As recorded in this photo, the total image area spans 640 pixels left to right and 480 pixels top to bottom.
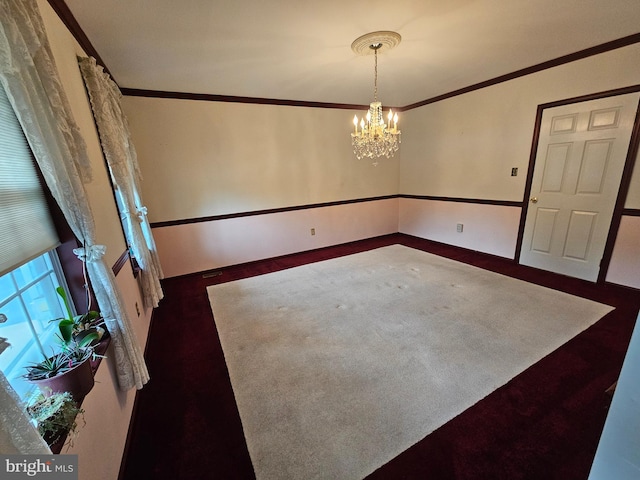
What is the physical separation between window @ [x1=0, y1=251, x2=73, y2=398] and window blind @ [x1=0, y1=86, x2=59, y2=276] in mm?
81

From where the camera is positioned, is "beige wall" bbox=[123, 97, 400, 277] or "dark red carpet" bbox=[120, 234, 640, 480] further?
"beige wall" bbox=[123, 97, 400, 277]

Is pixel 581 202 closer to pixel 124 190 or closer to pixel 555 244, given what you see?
pixel 555 244

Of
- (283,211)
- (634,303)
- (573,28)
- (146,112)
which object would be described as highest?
(573,28)

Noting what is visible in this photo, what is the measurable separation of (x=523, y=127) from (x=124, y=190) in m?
4.38

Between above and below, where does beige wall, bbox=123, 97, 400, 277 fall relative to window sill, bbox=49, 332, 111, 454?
above

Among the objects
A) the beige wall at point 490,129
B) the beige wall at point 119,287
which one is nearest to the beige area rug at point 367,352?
the beige wall at point 119,287

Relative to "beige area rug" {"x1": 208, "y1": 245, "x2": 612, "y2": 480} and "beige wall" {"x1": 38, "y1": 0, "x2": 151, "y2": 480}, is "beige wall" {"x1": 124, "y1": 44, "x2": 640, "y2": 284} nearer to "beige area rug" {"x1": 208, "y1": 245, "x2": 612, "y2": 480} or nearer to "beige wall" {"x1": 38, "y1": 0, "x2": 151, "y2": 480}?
"beige area rug" {"x1": 208, "y1": 245, "x2": 612, "y2": 480}

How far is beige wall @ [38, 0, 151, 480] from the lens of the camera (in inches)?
41.2

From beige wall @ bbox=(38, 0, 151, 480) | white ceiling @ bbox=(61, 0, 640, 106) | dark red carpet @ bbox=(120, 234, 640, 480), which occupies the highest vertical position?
white ceiling @ bbox=(61, 0, 640, 106)

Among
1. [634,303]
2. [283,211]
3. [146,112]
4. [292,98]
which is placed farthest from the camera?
[283,211]

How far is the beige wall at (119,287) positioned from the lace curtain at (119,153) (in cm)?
7

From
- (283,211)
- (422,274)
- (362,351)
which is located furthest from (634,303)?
(283,211)

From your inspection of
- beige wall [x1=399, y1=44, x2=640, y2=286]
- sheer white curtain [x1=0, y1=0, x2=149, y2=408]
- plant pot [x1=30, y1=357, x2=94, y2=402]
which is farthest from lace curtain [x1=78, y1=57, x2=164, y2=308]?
beige wall [x1=399, y1=44, x2=640, y2=286]

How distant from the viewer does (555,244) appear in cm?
313
